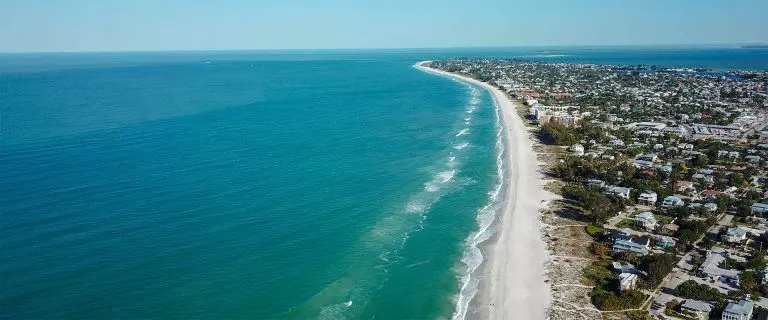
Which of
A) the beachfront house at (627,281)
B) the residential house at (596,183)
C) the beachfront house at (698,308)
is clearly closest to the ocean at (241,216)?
the beachfront house at (627,281)

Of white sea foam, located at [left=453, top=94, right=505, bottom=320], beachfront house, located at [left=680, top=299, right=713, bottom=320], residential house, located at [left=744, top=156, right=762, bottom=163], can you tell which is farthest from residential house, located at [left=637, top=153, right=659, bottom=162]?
beachfront house, located at [left=680, top=299, right=713, bottom=320]

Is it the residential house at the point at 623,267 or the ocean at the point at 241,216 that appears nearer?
the ocean at the point at 241,216

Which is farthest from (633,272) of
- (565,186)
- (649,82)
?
(649,82)

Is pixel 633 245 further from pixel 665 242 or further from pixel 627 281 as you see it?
pixel 627 281

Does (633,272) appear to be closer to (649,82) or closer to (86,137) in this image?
(86,137)

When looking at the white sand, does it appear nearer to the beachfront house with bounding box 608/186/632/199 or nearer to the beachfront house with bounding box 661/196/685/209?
the beachfront house with bounding box 608/186/632/199

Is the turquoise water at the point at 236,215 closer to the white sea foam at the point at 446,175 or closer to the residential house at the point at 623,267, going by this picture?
the white sea foam at the point at 446,175
